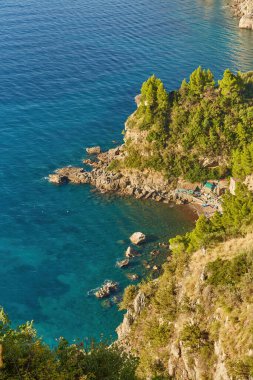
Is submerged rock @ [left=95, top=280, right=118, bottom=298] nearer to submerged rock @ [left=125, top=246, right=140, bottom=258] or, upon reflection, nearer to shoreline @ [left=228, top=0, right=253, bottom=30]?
submerged rock @ [left=125, top=246, right=140, bottom=258]

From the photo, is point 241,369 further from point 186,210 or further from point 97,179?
point 97,179

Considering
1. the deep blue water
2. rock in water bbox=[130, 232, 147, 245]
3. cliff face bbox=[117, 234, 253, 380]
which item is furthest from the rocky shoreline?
cliff face bbox=[117, 234, 253, 380]

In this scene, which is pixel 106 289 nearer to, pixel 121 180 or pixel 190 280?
pixel 190 280

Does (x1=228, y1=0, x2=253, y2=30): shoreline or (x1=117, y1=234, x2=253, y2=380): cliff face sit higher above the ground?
(x1=228, y1=0, x2=253, y2=30): shoreline

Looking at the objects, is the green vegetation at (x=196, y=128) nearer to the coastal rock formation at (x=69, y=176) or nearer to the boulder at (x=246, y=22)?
the coastal rock formation at (x=69, y=176)

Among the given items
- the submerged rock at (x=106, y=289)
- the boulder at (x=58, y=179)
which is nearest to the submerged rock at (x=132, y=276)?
the submerged rock at (x=106, y=289)
